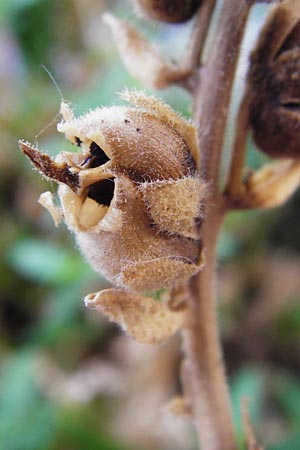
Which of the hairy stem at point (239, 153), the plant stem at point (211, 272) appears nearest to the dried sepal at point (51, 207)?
the plant stem at point (211, 272)

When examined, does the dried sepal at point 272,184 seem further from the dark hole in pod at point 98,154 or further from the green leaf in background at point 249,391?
the green leaf in background at point 249,391

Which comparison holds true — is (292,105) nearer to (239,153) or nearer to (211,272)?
(239,153)

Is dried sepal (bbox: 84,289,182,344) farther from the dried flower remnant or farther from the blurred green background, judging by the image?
the blurred green background

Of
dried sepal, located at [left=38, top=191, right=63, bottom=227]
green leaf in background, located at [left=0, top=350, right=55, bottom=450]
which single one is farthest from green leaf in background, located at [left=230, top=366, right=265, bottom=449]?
dried sepal, located at [left=38, top=191, right=63, bottom=227]

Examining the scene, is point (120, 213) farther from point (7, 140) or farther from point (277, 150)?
point (7, 140)

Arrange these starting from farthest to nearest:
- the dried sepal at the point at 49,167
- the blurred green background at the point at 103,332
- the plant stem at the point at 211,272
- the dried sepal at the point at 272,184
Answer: the blurred green background at the point at 103,332
the dried sepal at the point at 272,184
the plant stem at the point at 211,272
the dried sepal at the point at 49,167

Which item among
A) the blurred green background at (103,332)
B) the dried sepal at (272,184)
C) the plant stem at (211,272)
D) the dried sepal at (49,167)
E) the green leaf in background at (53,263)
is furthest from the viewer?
the green leaf in background at (53,263)
